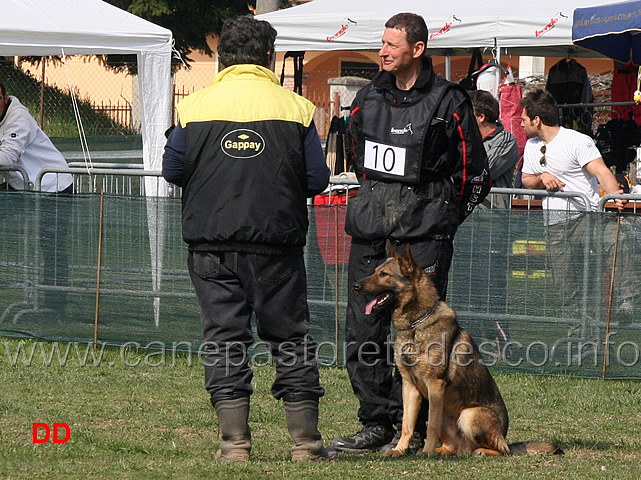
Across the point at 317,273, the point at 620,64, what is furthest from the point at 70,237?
the point at 620,64

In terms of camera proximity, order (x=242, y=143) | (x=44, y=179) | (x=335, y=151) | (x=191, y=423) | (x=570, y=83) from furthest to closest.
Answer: (x=335, y=151)
(x=570, y=83)
(x=44, y=179)
(x=191, y=423)
(x=242, y=143)

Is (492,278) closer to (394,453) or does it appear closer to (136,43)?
(394,453)

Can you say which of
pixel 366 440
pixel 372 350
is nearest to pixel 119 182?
pixel 372 350

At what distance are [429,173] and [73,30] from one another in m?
5.23

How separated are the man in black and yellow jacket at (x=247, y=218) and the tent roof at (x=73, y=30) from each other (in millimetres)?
4884

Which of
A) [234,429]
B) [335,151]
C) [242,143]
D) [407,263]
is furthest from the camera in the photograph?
[335,151]

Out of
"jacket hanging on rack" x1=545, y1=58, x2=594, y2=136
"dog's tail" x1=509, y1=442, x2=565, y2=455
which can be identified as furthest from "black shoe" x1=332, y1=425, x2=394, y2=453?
"jacket hanging on rack" x1=545, y1=58, x2=594, y2=136

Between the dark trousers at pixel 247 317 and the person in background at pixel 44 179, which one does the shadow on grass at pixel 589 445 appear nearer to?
the dark trousers at pixel 247 317

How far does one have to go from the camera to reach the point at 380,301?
17.7ft

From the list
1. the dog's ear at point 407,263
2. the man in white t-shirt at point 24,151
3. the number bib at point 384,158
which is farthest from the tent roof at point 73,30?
the dog's ear at point 407,263

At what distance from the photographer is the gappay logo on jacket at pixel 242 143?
4.67 m

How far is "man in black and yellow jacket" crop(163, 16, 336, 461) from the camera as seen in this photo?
469 cm

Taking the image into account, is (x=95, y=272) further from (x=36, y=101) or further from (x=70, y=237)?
(x=36, y=101)

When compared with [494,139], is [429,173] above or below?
below
